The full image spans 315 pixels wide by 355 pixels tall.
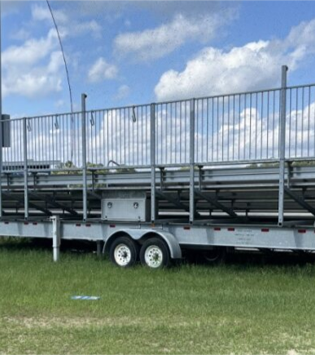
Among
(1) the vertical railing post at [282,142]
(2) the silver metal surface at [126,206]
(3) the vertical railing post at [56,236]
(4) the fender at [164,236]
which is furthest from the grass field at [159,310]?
(1) the vertical railing post at [282,142]

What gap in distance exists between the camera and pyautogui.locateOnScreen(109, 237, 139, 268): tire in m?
10.2

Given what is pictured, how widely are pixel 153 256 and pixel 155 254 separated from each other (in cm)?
7

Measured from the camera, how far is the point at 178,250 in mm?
9836

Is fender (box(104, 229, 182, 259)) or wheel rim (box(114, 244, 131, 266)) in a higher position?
fender (box(104, 229, 182, 259))

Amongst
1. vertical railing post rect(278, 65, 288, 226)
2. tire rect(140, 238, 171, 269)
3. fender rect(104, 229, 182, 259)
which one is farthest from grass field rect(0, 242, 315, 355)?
vertical railing post rect(278, 65, 288, 226)

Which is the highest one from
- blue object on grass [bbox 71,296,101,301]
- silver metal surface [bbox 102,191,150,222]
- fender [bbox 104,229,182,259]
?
silver metal surface [bbox 102,191,150,222]

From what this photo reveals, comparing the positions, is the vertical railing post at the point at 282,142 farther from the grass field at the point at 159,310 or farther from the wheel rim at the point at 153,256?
the wheel rim at the point at 153,256

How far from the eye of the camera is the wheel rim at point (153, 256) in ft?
32.5

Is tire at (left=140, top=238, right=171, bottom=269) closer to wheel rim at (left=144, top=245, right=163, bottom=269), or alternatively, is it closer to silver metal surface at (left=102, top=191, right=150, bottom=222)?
wheel rim at (left=144, top=245, right=163, bottom=269)

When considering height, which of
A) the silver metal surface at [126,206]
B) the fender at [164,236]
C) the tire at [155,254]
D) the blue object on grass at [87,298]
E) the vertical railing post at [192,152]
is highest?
the vertical railing post at [192,152]

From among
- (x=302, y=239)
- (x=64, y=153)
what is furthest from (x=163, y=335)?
(x=64, y=153)

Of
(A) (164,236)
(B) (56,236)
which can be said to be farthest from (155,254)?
(B) (56,236)

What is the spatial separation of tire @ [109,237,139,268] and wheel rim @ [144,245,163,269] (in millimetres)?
256

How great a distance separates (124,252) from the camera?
10.5 m
